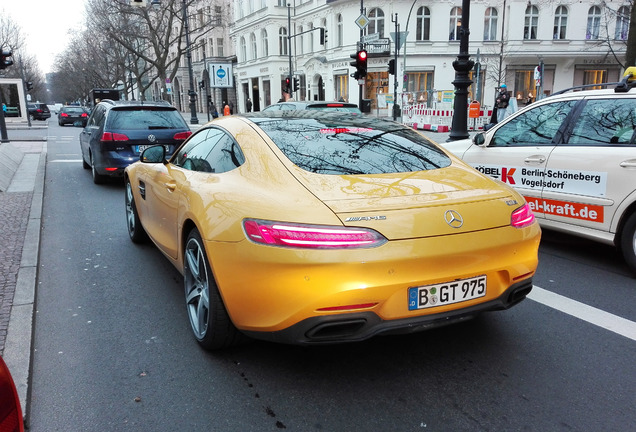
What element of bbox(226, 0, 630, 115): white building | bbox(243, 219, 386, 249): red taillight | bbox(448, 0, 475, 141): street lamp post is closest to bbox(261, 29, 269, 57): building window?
bbox(226, 0, 630, 115): white building

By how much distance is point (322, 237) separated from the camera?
2508 mm

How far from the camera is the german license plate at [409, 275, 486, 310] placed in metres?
2.61

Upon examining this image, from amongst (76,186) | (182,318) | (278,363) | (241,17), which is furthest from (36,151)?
(241,17)

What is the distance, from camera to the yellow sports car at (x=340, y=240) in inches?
98.8

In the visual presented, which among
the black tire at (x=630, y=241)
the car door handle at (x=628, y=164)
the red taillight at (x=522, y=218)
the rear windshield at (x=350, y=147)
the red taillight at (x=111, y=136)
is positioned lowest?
the black tire at (x=630, y=241)

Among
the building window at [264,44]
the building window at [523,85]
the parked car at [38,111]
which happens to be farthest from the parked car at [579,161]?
the parked car at [38,111]

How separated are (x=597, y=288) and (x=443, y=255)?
250cm

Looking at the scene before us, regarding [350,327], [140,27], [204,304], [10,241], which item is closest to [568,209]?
[350,327]

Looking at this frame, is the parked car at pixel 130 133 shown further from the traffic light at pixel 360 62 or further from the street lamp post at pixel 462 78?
the traffic light at pixel 360 62

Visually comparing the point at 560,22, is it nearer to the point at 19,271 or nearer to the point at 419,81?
the point at 419,81

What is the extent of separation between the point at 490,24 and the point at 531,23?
11.0 feet

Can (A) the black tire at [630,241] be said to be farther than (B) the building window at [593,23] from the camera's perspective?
No

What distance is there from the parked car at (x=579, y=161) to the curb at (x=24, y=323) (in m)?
4.76

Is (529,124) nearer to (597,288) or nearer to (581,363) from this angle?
(597,288)
